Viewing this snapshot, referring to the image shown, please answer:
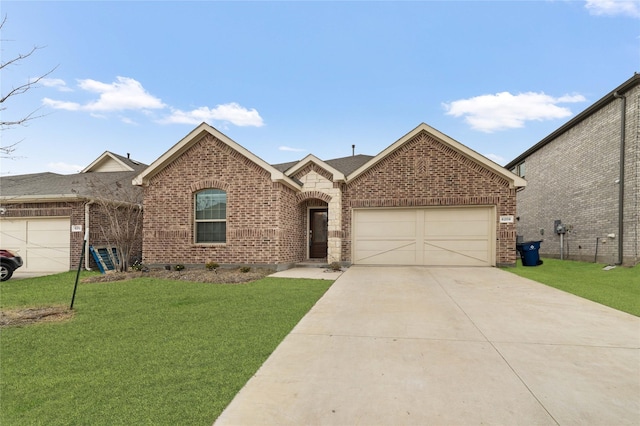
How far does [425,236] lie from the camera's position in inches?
487

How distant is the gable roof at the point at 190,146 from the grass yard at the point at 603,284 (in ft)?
29.4

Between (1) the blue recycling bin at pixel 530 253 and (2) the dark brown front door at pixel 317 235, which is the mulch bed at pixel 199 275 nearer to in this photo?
(2) the dark brown front door at pixel 317 235

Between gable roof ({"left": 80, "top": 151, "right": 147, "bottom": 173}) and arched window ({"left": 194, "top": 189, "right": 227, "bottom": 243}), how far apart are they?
1058 cm

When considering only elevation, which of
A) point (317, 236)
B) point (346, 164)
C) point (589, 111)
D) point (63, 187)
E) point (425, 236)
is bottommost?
point (317, 236)

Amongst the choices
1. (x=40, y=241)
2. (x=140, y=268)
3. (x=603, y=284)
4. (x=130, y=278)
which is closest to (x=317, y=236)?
(x=140, y=268)

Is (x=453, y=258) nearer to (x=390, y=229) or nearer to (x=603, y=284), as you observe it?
(x=390, y=229)

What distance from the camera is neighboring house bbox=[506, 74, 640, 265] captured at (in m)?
11.8

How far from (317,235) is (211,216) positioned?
16.1 feet

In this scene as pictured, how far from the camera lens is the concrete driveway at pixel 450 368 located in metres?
2.48

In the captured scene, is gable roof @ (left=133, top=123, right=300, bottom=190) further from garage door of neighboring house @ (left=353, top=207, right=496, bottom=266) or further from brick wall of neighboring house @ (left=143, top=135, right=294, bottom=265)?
garage door of neighboring house @ (left=353, top=207, right=496, bottom=266)

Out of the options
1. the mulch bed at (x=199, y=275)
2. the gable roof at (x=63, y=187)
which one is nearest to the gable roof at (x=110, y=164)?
the gable roof at (x=63, y=187)

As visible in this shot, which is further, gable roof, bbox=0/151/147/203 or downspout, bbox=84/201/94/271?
gable roof, bbox=0/151/147/203

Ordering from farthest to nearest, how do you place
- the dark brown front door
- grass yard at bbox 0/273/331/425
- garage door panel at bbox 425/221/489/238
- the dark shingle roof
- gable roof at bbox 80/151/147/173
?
gable roof at bbox 80/151/147/173
the dark shingle roof
the dark brown front door
garage door panel at bbox 425/221/489/238
grass yard at bbox 0/273/331/425

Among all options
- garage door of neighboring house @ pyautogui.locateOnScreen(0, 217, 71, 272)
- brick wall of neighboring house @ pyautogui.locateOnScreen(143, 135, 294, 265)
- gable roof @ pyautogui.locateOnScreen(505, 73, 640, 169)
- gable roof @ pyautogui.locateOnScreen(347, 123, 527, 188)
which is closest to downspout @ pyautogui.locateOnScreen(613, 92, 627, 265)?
gable roof @ pyautogui.locateOnScreen(505, 73, 640, 169)
